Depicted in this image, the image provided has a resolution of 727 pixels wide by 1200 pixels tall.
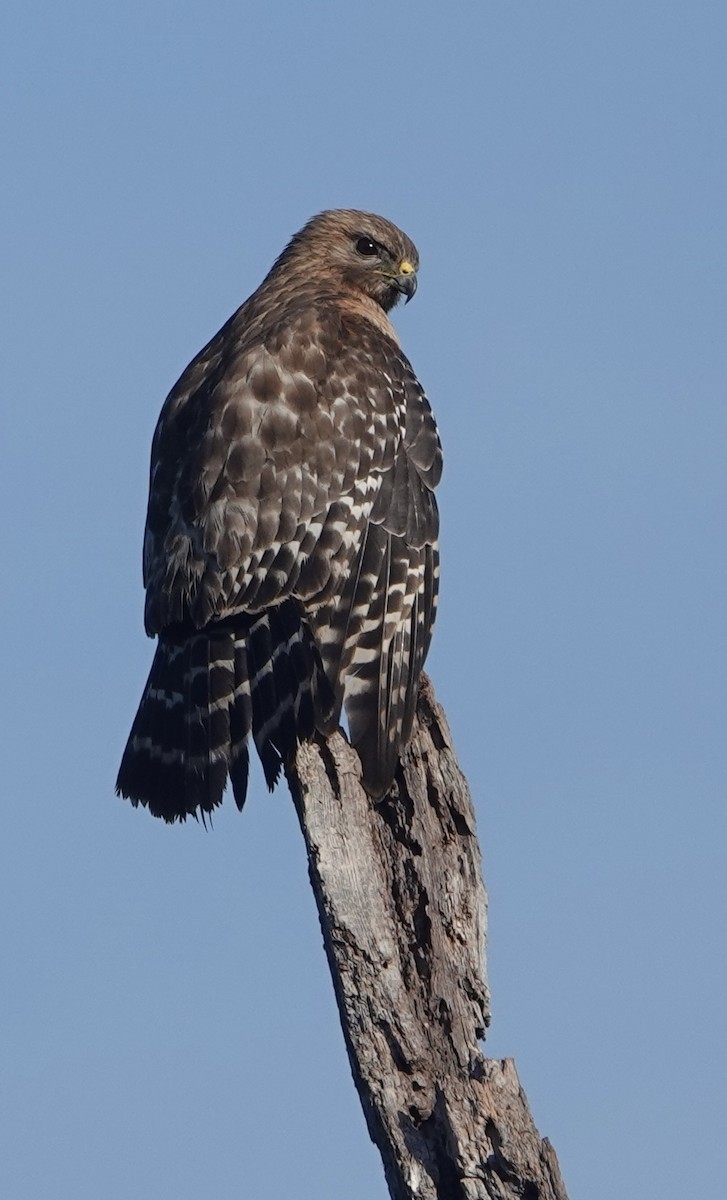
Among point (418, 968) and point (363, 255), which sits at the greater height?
point (363, 255)

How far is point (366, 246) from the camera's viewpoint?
9828 millimetres

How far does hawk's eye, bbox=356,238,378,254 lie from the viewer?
32.2 feet

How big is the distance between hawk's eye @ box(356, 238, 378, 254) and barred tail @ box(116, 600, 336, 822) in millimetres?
3239

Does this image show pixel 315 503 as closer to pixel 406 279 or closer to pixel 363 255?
pixel 406 279

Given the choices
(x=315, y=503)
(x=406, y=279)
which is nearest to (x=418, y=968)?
(x=315, y=503)

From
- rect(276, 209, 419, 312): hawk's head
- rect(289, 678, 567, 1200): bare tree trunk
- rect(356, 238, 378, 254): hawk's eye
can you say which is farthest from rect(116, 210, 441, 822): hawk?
rect(356, 238, 378, 254): hawk's eye

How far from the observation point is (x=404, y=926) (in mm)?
6062

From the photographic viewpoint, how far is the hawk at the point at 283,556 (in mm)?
6836

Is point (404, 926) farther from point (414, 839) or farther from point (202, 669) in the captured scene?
point (202, 669)

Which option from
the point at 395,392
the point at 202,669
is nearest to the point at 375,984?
the point at 202,669

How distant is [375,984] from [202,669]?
169cm

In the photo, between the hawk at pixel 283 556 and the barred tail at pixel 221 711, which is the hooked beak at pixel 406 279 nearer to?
the hawk at pixel 283 556

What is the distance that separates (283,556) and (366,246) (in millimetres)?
3023

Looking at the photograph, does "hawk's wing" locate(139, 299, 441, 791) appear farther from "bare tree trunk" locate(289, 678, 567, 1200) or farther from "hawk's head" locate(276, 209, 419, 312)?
"hawk's head" locate(276, 209, 419, 312)
